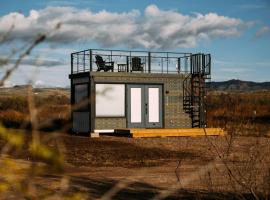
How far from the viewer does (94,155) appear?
19.6 meters

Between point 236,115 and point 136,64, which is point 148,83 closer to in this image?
point 136,64

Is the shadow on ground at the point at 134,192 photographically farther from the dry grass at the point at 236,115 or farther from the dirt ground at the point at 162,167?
the dry grass at the point at 236,115

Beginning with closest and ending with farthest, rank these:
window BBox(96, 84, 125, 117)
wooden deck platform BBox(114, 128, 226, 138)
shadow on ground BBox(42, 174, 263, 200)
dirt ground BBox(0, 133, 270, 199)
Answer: dirt ground BBox(0, 133, 270, 199)
shadow on ground BBox(42, 174, 263, 200)
wooden deck platform BBox(114, 128, 226, 138)
window BBox(96, 84, 125, 117)

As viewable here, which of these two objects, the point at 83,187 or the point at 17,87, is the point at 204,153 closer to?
the point at 83,187

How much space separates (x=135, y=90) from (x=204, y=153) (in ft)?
34.2

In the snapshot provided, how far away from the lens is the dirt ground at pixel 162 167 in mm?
8102

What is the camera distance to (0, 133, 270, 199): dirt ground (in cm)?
810

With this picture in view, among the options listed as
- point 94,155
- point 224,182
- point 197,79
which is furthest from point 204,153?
point 197,79

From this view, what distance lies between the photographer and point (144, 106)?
29734mm

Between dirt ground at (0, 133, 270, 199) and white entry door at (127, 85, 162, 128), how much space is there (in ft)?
8.52

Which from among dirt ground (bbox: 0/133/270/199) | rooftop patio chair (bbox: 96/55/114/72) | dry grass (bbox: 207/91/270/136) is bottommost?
dirt ground (bbox: 0/133/270/199)

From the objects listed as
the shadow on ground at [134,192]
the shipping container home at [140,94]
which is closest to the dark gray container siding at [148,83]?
the shipping container home at [140,94]

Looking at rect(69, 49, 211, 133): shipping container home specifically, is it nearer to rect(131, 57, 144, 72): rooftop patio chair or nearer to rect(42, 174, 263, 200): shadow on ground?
rect(131, 57, 144, 72): rooftop patio chair

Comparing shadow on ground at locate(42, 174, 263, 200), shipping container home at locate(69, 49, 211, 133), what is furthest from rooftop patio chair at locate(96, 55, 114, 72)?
shadow on ground at locate(42, 174, 263, 200)
